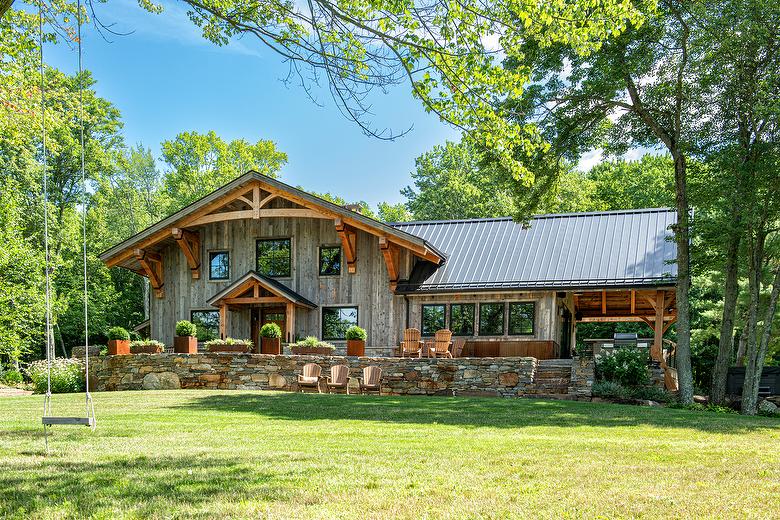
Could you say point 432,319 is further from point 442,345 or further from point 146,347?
point 146,347

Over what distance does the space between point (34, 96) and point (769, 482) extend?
13067 millimetres

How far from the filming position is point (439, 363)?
1773 cm

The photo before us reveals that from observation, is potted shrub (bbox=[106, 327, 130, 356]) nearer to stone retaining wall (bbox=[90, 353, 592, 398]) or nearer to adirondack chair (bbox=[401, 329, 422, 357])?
stone retaining wall (bbox=[90, 353, 592, 398])

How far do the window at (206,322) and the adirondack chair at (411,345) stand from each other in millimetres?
6788

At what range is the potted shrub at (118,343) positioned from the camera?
64.3ft

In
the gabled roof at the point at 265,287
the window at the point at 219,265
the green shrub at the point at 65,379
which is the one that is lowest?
the green shrub at the point at 65,379

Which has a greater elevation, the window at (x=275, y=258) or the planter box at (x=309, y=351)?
the window at (x=275, y=258)

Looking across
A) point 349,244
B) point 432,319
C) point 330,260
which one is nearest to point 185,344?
point 330,260

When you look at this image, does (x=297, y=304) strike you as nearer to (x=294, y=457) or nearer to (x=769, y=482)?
(x=294, y=457)

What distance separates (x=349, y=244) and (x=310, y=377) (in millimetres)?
5984

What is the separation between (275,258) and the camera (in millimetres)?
23812

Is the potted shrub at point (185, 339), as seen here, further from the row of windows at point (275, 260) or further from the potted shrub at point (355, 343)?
the row of windows at point (275, 260)

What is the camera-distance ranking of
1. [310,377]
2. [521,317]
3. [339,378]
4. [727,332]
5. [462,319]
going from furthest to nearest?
1. [462,319]
2. [521,317]
3. [727,332]
4. [310,377]
5. [339,378]

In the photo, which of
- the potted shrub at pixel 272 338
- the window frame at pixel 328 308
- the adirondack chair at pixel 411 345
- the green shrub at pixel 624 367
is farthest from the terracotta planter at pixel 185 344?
the green shrub at pixel 624 367
